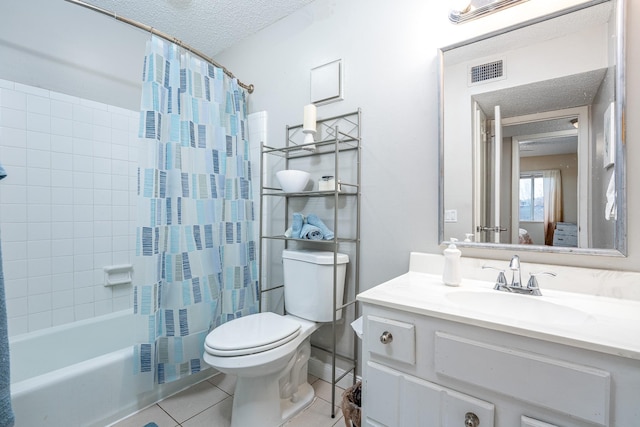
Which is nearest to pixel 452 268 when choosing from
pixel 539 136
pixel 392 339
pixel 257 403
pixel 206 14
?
pixel 392 339

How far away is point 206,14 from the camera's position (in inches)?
75.4

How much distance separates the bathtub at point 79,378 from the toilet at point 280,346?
1.73 ft

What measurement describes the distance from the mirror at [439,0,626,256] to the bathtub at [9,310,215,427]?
5.78 ft

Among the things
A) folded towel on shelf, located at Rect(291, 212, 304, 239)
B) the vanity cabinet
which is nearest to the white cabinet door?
the vanity cabinet

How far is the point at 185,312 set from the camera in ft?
5.12

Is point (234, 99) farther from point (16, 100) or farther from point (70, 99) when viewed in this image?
point (16, 100)

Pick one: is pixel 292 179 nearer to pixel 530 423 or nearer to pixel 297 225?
pixel 297 225

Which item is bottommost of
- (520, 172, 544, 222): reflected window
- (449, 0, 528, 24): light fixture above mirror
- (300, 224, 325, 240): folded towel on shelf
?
(300, 224, 325, 240): folded towel on shelf

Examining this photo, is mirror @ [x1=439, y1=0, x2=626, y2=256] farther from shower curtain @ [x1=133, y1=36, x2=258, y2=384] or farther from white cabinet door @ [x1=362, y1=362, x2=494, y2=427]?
shower curtain @ [x1=133, y1=36, x2=258, y2=384]

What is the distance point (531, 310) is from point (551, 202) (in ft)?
1.49

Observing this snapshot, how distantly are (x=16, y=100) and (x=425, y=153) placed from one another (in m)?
2.27

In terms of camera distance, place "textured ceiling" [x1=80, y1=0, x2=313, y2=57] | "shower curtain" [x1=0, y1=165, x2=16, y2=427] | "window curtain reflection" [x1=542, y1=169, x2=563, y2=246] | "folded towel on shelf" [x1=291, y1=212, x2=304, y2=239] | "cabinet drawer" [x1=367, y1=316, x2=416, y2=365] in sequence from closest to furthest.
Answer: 1. "shower curtain" [x1=0, y1=165, x2=16, y2=427]
2. "cabinet drawer" [x1=367, y1=316, x2=416, y2=365]
3. "window curtain reflection" [x1=542, y1=169, x2=563, y2=246]
4. "folded towel on shelf" [x1=291, y1=212, x2=304, y2=239]
5. "textured ceiling" [x1=80, y1=0, x2=313, y2=57]

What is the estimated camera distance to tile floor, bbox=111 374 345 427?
1.41 m

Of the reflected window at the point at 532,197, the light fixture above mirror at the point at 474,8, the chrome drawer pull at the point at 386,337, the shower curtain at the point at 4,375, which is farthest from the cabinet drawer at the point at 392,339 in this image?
the light fixture above mirror at the point at 474,8
